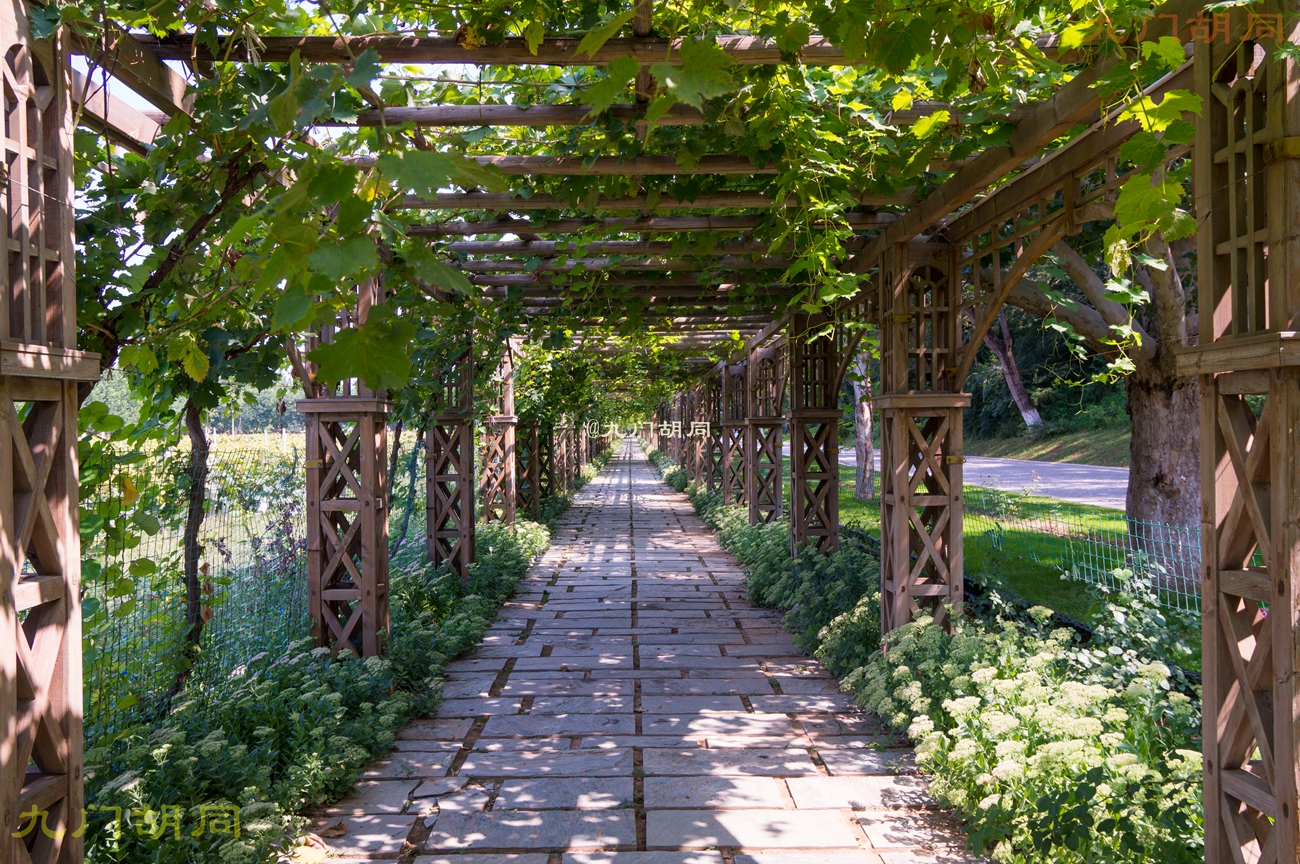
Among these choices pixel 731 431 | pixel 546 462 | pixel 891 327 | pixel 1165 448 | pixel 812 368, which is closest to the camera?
pixel 891 327

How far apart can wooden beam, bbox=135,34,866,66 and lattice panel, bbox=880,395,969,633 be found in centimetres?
307

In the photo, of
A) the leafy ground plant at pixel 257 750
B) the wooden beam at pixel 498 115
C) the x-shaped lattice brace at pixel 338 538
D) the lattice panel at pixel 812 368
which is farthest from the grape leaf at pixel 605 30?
the lattice panel at pixel 812 368

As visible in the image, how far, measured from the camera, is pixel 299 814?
3869mm

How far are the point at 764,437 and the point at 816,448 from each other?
183 inches

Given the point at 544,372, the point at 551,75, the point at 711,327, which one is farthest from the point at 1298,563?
the point at 544,372

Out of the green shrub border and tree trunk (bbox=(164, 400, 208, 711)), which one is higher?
tree trunk (bbox=(164, 400, 208, 711))

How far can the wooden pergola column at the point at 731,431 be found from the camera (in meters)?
16.0

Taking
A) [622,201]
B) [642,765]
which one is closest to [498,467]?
[622,201]

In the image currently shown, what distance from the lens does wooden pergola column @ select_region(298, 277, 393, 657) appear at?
5.71m

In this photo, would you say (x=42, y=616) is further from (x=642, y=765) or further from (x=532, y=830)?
(x=642, y=765)

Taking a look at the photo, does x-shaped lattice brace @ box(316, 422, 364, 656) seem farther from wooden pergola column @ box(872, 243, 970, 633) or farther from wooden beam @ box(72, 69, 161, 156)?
wooden pergola column @ box(872, 243, 970, 633)

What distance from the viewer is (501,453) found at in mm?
12328

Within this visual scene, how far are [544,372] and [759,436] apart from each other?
13.2 ft

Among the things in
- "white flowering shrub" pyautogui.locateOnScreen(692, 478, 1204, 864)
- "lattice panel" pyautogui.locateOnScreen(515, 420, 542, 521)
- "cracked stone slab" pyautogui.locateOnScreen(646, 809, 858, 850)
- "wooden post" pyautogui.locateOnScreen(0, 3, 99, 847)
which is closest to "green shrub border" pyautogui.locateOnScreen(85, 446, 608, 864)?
"wooden post" pyautogui.locateOnScreen(0, 3, 99, 847)
